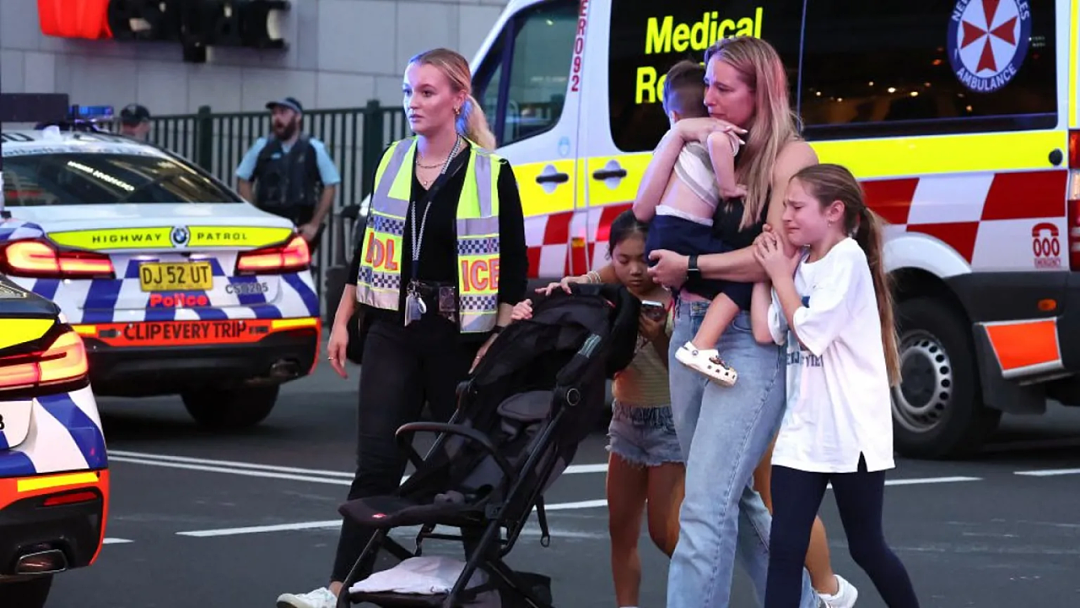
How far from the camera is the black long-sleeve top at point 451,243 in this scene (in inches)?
239

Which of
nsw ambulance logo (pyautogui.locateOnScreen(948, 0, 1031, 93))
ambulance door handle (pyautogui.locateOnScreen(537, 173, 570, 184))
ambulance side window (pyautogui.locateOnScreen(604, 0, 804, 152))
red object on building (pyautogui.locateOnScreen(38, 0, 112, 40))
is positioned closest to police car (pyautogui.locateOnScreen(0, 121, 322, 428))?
ambulance door handle (pyautogui.locateOnScreen(537, 173, 570, 184))

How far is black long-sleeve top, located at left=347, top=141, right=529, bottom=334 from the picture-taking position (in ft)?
19.9

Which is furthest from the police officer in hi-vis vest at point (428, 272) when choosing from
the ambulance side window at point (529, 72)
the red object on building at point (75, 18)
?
the red object on building at point (75, 18)

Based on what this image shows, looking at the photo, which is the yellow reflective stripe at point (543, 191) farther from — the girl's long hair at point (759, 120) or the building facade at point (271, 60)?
the building facade at point (271, 60)

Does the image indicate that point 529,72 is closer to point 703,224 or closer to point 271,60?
point 703,224

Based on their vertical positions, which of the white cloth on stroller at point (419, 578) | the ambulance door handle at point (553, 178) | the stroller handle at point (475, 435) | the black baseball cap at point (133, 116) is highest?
the black baseball cap at point (133, 116)

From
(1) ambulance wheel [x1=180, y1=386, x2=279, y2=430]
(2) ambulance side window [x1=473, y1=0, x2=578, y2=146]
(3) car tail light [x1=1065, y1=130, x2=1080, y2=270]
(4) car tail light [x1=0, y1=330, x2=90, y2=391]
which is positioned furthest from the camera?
(1) ambulance wheel [x1=180, y1=386, x2=279, y2=430]

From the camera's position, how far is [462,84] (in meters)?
6.10

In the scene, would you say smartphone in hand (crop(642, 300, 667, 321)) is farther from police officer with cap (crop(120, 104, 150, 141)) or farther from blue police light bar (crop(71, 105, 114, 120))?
police officer with cap (crop(120, 104, 150, 141))

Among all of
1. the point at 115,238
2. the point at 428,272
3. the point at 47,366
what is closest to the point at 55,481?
the point at 47,366

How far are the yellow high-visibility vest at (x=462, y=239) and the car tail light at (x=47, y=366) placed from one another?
819mm

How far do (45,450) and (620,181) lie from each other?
5.37m

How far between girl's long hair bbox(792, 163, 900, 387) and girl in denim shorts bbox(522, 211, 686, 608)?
2.39 feet

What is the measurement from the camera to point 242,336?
34.2ft
